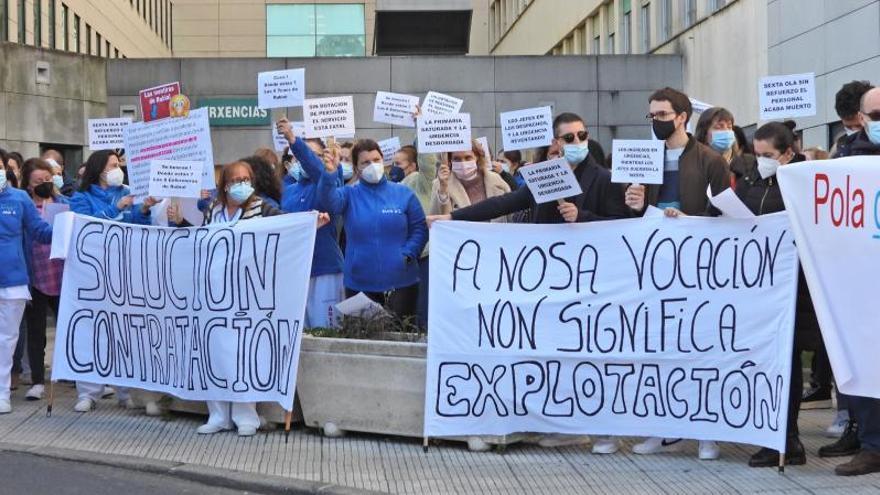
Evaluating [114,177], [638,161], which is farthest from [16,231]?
[638,161]

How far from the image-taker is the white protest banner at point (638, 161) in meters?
6.68

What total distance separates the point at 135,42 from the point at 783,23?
36.4 meters

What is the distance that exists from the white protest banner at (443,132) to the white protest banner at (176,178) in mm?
1525

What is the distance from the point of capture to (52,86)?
853 inches

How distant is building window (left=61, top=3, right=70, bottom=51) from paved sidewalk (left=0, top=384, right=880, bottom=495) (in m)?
29.9

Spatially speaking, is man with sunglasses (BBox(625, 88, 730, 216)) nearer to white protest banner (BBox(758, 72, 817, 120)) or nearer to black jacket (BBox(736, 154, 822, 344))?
black jacket (BBox(736, 154, 822, 344))

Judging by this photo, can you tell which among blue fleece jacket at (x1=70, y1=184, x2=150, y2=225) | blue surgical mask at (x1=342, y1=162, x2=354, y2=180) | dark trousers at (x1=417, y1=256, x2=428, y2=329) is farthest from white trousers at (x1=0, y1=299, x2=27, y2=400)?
dark trousers at (x1=417, y1=256, x2=428, y2=329)

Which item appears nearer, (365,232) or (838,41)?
(365,232)

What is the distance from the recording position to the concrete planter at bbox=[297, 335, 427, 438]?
24.0 ft

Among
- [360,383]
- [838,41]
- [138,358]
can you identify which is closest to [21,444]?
[138,358]

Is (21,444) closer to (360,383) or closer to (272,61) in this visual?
(360,383)

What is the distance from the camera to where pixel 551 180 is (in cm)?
698

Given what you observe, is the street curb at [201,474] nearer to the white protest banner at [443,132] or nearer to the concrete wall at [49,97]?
the white protest banner at [443,132]

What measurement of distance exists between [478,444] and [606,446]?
75 cm
